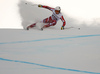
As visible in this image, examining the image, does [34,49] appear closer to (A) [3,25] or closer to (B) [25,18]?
(B) [25,18]

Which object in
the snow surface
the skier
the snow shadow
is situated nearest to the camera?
the snow surface

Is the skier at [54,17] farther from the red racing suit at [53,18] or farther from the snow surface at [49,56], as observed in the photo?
the snow surface at [49,56]

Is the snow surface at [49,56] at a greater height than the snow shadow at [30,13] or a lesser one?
lesser

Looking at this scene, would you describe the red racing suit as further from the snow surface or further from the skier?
the snow surface

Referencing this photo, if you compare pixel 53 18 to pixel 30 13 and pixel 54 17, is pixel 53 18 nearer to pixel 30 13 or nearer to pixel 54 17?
pixel 54 17

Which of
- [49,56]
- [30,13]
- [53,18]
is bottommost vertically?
[49,56]

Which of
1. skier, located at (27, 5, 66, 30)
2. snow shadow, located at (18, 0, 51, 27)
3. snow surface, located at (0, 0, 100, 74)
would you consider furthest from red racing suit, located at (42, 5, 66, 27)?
snow surface, located at (0, 0, 100, 74)

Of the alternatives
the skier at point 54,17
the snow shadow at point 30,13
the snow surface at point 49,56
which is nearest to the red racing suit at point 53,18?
the skier at point 54,17

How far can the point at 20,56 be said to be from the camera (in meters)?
1.79

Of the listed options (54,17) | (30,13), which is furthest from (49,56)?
(30,13)

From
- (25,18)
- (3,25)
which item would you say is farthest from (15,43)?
(3,25)

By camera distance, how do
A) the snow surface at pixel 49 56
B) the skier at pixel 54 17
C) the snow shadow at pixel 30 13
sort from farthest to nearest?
the snow shadow at pixel 30 13 < the skier at pixel 54 17 < the snow surface at pixel 49 56

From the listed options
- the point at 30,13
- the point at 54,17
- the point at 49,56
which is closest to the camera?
the point at 49,56

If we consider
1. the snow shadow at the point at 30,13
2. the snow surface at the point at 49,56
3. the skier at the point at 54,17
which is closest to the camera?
the snow surface at the point at 49,56
